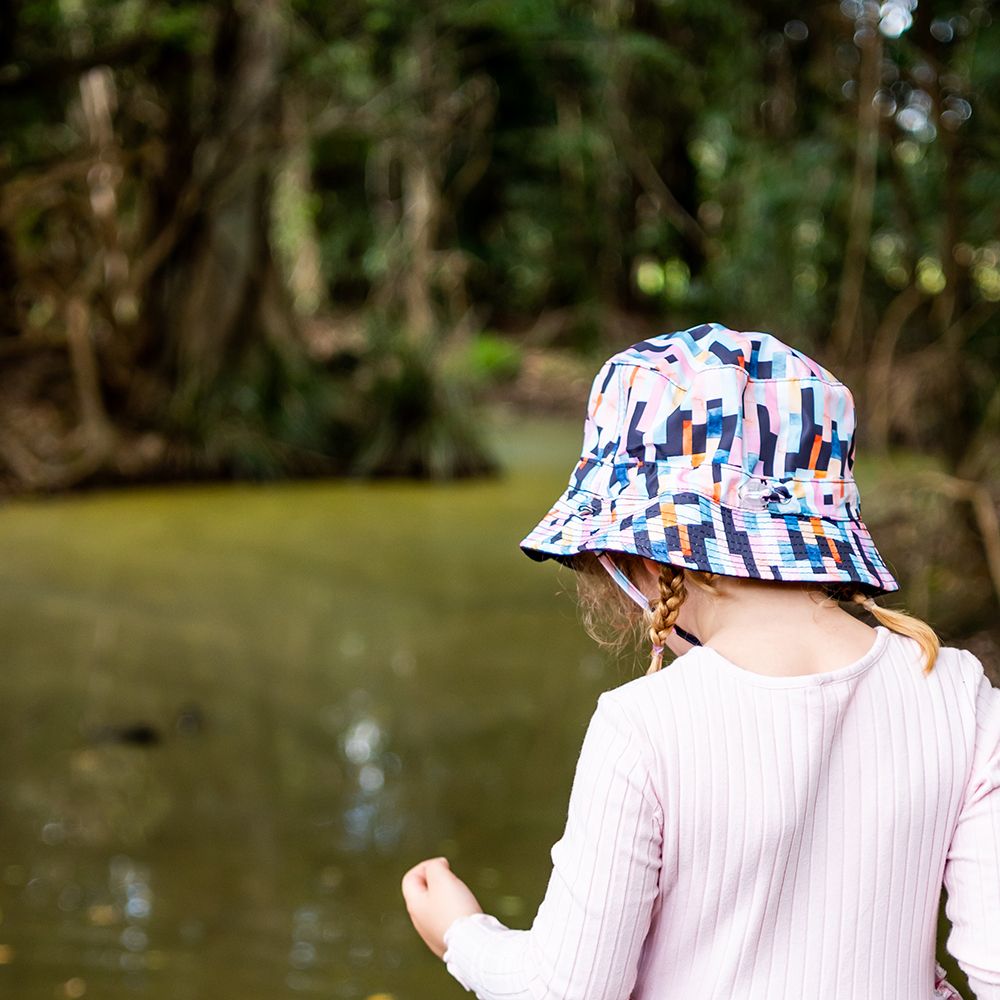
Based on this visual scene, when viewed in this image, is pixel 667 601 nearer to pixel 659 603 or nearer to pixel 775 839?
pixel 659 603

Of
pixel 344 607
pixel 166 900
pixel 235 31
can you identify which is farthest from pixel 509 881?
pixel 235 31

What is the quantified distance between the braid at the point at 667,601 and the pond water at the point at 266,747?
0.75m

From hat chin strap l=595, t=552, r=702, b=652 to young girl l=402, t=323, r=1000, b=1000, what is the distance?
0.07ft

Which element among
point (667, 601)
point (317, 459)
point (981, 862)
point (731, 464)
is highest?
point (731, 464)

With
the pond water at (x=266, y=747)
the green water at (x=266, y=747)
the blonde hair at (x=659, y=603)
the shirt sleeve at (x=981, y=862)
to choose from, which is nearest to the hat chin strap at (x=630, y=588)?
the blonde hair at (x=659, y=603)

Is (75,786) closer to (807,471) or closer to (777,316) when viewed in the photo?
(807,471)

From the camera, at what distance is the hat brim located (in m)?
1.31

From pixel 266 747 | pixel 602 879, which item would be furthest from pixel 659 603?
pixel 266 747

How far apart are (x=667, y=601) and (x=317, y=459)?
317 inches

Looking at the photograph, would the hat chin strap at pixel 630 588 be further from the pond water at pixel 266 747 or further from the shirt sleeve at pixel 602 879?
the pond water at pixel 266 747

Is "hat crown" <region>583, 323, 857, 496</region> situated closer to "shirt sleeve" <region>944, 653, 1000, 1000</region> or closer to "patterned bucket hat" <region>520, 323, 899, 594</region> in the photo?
"patterned bucket hat" <region>520, 323, 899, 594</region>

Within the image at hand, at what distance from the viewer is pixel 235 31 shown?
9445 mm

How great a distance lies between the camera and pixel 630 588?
141cm

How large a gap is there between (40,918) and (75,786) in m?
0.79
